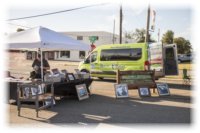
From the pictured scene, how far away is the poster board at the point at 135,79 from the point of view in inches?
469

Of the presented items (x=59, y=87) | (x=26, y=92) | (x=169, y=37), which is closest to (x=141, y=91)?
(x=59, y=87)

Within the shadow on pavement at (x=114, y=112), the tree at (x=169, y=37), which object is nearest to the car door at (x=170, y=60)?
the shadow on pavement at (x=114, y=112)

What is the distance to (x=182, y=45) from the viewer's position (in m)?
61.1

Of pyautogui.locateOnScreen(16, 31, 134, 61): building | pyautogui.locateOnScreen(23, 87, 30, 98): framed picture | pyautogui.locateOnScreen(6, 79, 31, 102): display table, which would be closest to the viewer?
pyautogui.locateOnScreen(23, 87, 30, 98): framed picture

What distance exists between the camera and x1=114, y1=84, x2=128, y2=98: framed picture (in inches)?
437

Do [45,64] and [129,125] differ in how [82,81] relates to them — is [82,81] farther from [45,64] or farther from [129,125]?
[129,125]

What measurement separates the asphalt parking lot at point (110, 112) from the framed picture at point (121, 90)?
220 millimetres

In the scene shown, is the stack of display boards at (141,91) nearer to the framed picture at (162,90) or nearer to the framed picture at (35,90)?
the framed picture at (162,90)

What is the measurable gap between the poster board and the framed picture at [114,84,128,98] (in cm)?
52

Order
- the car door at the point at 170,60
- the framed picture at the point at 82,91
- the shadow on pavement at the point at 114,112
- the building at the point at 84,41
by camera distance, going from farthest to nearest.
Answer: the building at the point at 84,41
the car door at the point at 170,60
the framed picture at the point at 82,91
the shadow on pavement at the point at 114,112

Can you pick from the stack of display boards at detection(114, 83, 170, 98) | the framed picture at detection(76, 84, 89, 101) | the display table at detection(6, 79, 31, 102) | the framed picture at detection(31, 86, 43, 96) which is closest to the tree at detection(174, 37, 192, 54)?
the stack of display boards at detection(114, 83, 170, 98)

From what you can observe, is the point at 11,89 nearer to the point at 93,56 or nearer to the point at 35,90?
the point at 35,90

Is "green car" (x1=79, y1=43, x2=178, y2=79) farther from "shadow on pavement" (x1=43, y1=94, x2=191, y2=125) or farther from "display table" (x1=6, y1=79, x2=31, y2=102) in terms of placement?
"display table" (x1=6, y1=79, x2=31, y2=102)

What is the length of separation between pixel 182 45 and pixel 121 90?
52.9m
